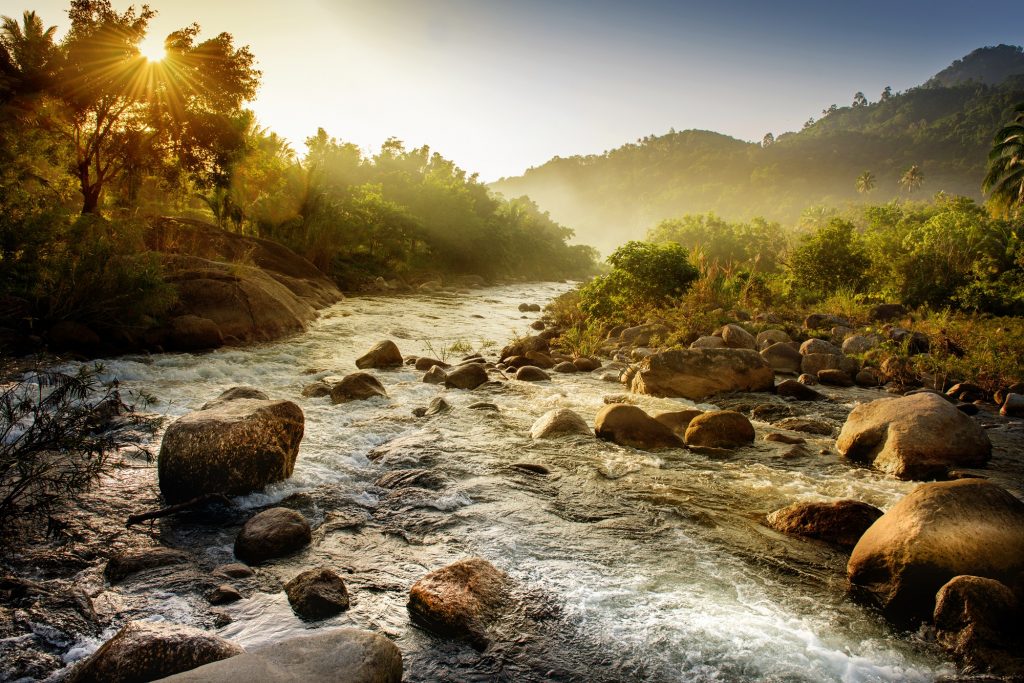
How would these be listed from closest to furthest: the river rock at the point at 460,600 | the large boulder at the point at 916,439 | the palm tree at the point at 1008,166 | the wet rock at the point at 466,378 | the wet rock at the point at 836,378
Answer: the river rock at the point at 460,600, the large boulder at the point at 916,439, the wet rock at the point at 466,378, the wet rock at the point at 836,378, the palm tree at the point at 1008,166

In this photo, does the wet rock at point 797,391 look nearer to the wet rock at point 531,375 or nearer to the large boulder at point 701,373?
the large boulder at point 701,373

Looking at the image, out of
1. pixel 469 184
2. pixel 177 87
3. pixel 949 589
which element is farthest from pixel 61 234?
pixel 469 184

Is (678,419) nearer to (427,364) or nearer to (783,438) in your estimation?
(783,438)

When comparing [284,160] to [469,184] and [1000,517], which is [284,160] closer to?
[469,184]

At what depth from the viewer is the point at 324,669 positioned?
2.16m

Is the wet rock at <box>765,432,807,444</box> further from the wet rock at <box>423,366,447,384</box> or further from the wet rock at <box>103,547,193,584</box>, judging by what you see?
the wet rock at <box>103,547,193,584</box>

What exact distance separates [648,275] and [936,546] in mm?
10439

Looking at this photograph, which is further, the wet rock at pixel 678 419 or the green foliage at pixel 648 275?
the green foliage at pixel 648 275

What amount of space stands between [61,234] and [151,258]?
1.30 metres

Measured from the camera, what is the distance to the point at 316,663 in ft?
7.18

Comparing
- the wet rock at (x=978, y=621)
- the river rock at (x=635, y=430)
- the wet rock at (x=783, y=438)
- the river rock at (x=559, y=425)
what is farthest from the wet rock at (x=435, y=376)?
the wet rock at (x=978, y=621)

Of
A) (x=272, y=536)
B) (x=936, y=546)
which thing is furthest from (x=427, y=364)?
(x=936, y=546)

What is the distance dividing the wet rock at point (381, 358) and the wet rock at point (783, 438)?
6162 millimetres

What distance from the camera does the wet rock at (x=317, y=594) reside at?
280 cm
